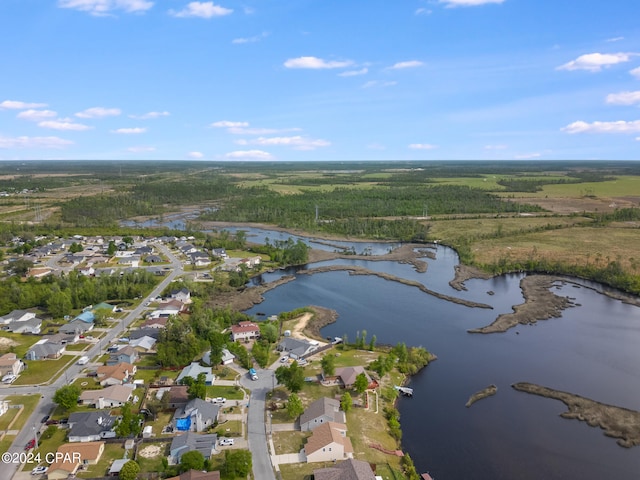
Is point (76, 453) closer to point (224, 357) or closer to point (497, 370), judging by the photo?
point (224, 357)

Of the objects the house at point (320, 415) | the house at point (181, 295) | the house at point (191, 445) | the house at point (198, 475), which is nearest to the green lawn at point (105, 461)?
the house at point (191, 445)

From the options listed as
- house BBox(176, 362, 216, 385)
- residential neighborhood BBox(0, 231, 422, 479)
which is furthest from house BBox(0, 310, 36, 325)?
house BBox(176, 362, 216, 385)

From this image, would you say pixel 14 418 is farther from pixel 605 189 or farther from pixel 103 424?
pixel 605 189

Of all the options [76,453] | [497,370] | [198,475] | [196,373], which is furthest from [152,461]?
[497,370]

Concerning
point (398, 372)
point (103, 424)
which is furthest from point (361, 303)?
point (103, 424)

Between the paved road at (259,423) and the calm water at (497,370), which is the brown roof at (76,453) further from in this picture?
the calm water at (497,370)

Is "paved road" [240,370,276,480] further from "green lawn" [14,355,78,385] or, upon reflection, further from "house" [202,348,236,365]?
"green lawn" [14,355,78,385]

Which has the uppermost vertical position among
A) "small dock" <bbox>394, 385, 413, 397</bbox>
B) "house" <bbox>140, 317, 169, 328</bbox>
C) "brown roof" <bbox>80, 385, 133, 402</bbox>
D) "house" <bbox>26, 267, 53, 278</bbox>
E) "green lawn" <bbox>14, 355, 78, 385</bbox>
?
"house" <bbox>26, 267, 53, 278</bbox>
